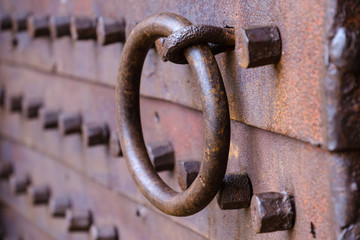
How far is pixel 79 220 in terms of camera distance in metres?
1.20

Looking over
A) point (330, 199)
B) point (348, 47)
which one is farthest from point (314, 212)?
point (348, 47)

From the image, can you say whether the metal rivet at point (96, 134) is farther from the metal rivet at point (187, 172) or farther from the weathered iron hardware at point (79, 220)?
the metal rivet at point (187, 172)

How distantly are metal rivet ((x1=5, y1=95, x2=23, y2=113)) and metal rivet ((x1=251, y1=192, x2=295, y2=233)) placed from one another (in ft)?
3.51

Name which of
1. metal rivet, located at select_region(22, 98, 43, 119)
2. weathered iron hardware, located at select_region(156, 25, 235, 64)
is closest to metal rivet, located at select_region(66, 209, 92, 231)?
metal rivet, located at select_region(22, 98, 43, 119)

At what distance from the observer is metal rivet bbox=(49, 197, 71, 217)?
1.29 metres

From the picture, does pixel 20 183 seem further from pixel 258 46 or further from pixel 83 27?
pixel 258 46

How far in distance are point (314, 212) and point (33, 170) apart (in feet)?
3.67

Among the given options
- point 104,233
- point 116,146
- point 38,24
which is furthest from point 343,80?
point 38,24

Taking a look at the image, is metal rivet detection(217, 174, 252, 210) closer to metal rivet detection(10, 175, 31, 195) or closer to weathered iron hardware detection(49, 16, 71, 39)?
weathered iron hardware detection(49, 16, 71, 39)

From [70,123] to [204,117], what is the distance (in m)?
0.65

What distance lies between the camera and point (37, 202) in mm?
1435

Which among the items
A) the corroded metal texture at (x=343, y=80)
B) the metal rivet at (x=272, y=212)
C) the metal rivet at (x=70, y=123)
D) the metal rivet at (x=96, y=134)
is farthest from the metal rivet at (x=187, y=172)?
the metal rivet at (x=70, y=123)

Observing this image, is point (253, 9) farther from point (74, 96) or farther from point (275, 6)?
point (74, 96)

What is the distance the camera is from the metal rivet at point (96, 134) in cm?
105
